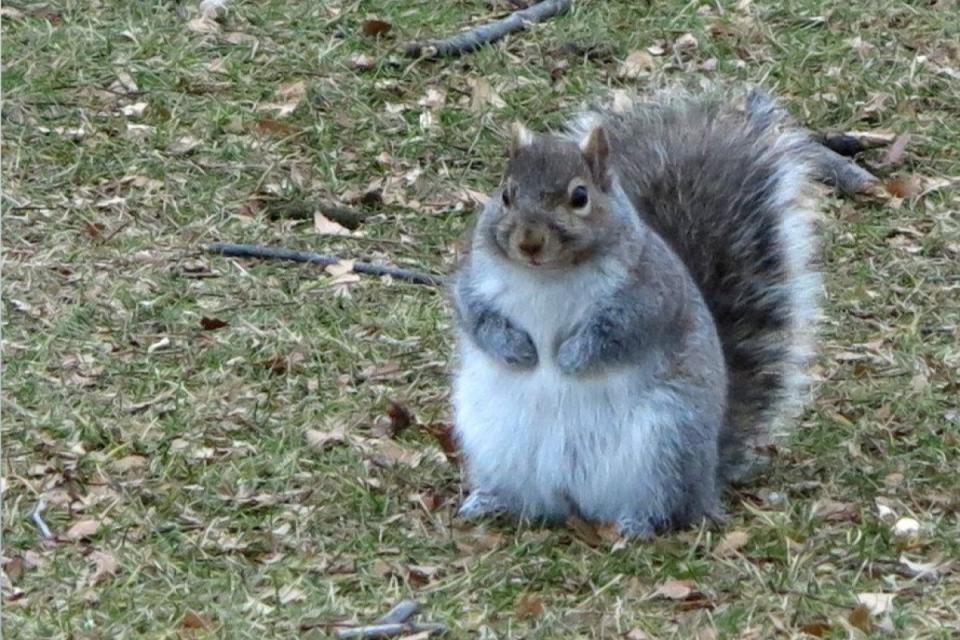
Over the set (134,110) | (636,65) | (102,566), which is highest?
(102,566)

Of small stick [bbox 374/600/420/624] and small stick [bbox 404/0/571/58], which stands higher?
small stick [bbox 374/600/420/624]

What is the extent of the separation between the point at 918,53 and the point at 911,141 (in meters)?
0.53

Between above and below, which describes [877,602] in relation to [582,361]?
below

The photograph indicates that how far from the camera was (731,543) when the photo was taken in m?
3.50

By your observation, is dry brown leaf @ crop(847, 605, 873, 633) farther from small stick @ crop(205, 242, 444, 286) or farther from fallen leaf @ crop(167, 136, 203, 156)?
fallen leaf @ crop(167, 136, 203, 156)

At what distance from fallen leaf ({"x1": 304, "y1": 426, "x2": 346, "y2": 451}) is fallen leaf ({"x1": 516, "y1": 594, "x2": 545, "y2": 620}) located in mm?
805

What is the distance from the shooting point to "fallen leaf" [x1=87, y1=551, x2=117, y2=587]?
3.40 metres

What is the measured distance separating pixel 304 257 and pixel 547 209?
170cm

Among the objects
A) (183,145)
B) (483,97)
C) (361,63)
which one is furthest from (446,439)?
(361,63)

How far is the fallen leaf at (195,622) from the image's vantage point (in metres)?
3.21

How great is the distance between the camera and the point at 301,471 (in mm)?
3877

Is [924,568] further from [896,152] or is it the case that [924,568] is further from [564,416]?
[896,152]

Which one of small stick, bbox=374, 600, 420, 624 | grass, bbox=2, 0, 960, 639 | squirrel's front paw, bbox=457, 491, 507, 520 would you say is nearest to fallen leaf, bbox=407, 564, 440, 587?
grass, bbox=2, 0, 960, 639

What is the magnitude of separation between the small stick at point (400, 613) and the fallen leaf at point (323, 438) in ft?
2.47
